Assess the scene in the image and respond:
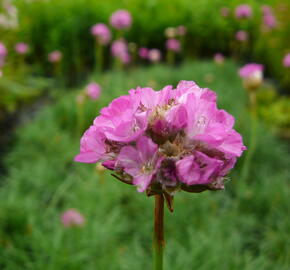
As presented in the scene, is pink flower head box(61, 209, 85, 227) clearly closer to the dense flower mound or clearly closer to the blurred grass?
the blurred grass

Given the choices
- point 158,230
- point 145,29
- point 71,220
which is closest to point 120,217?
point 71,220

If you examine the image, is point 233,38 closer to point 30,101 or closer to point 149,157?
point 30,101

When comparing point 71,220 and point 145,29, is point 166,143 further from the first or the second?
point 145,29

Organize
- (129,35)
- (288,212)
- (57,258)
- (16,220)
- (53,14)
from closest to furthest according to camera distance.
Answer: (57,258), (16,220), (288,212), (53,14), (129,35)

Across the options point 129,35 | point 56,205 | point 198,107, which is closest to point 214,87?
point 129,35

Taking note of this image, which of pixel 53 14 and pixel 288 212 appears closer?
pixel 288 212

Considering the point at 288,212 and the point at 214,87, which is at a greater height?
the point at 214,87
